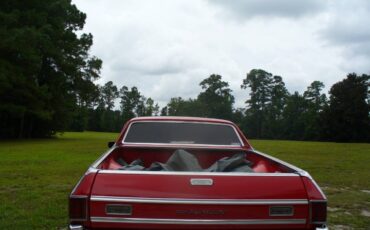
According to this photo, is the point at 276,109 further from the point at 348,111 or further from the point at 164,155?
the point at 164,155

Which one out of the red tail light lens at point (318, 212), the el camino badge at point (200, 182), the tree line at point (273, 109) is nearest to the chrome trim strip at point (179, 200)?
the el camino badge at point (200, 182)

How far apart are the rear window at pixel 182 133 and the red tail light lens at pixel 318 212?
2.99 m

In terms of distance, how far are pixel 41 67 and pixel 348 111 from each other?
50.2 meters

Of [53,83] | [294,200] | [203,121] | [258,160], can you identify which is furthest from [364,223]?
[53,83]

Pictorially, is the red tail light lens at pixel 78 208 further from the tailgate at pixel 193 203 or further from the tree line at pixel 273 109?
the tree line at pixel 273 109

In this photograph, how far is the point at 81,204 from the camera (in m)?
3.98

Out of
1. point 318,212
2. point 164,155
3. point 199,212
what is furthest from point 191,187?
point 164,155

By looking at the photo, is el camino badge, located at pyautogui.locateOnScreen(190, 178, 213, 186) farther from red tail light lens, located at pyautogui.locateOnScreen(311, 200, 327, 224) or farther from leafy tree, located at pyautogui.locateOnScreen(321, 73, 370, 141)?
leafy tree, located at pyautogui.locateOnScreen(321, 73, 370, 141)

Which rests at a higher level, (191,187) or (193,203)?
(191,187)

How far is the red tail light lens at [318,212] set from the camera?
4.04 meters

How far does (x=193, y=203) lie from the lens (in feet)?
12.9

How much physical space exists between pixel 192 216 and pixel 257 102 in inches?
4388

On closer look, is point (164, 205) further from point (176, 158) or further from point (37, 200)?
point (37, 200)

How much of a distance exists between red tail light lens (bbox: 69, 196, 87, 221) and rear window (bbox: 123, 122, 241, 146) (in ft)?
9.72
